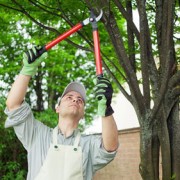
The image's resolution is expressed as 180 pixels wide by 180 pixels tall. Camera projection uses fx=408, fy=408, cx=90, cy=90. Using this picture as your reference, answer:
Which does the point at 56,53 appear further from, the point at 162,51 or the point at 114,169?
the point at 162,51

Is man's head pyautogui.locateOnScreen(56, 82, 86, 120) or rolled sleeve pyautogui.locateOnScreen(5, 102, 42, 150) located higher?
man's head pyautogui.locateOnScreen(56, 82, 86, 120)

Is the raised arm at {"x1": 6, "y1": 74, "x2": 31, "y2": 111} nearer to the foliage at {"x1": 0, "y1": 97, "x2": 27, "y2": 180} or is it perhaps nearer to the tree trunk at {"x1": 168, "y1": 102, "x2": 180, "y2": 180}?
the tree trunk at {"x1": 168, "y1": 102, "x2": 180, "y2": 180}

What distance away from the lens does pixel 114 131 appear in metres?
2.33

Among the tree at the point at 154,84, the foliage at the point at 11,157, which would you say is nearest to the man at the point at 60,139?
the tree at the point at 154,84

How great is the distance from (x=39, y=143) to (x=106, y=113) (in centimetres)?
47

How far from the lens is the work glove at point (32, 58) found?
2.33 metres

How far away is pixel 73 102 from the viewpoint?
8.36 ft

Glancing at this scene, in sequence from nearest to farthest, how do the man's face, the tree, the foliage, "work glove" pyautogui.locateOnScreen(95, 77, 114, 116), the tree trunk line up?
"work glove" pyautogui.locateOnScreen(95, 77, 114, 116)
the man's face
the tree
the tree trunk
the foliage

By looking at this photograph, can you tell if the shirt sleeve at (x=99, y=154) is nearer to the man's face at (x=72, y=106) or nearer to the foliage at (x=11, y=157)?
the man's face at (x=72, y=106)

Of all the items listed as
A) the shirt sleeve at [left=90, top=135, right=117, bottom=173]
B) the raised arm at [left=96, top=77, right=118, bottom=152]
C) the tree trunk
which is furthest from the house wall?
the raised arm at [left=96, top=77, right=118, bottom=152]

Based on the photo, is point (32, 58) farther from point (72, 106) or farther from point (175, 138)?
point (175, 138)

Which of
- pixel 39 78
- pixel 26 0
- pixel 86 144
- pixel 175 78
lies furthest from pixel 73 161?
pixel 39 78

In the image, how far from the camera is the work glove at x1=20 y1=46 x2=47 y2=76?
7.64 ft

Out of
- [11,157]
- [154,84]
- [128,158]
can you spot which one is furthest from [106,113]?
[11,157]
